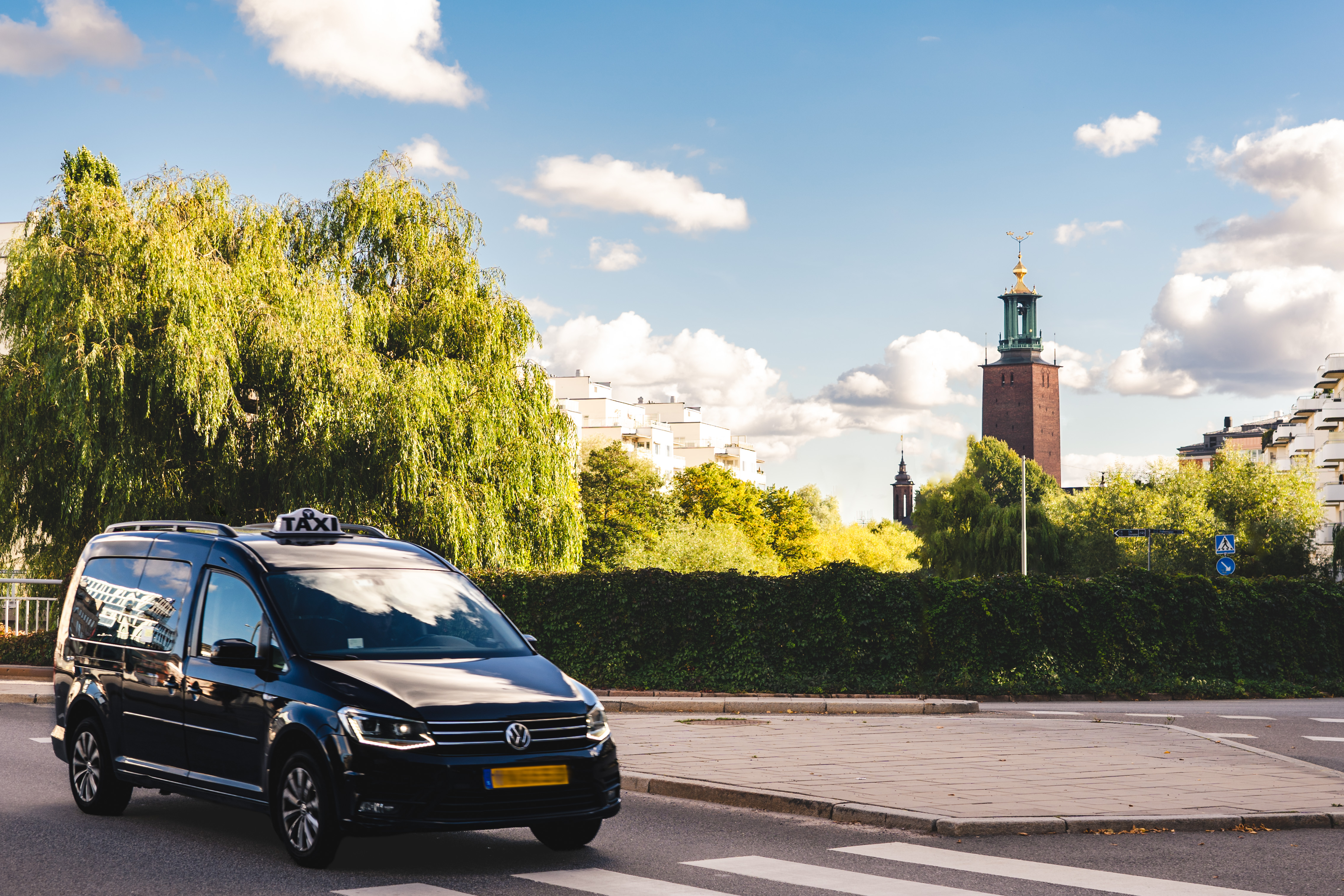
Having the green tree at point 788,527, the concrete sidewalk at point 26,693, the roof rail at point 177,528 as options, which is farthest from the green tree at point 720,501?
the roof rail at point 177,528

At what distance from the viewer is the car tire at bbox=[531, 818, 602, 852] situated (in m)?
7.86

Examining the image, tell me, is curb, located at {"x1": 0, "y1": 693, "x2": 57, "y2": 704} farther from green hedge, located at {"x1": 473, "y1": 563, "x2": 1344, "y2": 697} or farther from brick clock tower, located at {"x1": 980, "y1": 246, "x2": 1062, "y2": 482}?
brick clock tower, located at {"x1": 980, "y1": 246, "x2": 1062, "y2": 482}

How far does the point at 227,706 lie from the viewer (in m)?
7.79

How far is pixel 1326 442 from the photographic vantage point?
92188 mm

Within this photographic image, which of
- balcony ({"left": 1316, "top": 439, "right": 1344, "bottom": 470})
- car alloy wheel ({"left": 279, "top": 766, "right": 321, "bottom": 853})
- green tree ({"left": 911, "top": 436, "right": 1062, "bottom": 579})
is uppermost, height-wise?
balcony ({"left": 1316, "top": 439, "right": 1344, "bottom": 470})

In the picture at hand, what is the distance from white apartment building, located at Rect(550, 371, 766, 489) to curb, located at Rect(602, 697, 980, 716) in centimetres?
8784

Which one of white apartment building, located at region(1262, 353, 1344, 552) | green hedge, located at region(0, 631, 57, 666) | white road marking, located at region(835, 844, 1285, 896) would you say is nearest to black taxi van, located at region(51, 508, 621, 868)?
white road marking, located at region(835, 844, 1285, 896)

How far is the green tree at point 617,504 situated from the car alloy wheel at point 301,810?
198ft

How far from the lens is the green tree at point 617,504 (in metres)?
69.8

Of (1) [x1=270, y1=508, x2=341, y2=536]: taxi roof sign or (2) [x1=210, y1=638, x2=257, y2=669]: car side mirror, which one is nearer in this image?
(2) [x1=210, y1=638, x2=257, y2=669]: car side mirror

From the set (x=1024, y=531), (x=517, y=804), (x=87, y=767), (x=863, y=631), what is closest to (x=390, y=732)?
(x=517, y=804)

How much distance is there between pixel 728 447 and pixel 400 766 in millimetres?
151270

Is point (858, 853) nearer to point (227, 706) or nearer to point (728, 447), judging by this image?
point (227, 706)

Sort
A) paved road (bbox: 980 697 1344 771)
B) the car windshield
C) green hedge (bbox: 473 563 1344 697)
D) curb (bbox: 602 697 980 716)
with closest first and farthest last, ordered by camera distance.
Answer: the car windshield, paved road (bbox: 980 697 1344 771), curb (bbox: 602 697 980 716), green hedge (bbox: 473 563 1344 697)
